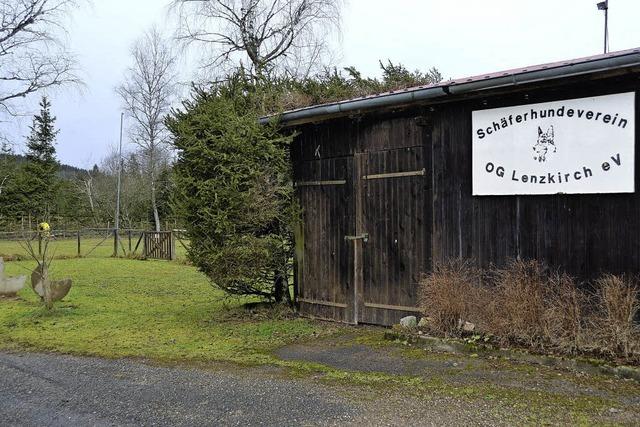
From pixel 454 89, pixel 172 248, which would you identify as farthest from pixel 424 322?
pixel 172 248

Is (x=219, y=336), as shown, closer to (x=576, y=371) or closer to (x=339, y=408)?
(x=339, y=408)

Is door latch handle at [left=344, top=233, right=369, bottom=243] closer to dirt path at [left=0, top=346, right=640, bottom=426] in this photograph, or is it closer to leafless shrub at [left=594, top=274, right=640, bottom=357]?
dirt path at [left=0, top=346, right=640, bottom=426]

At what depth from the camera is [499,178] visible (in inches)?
254

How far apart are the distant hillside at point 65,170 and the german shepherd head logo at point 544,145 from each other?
5293 cm

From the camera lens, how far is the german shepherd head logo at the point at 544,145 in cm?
605

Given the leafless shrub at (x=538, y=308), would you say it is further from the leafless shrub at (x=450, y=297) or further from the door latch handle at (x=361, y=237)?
the door latch handle at (x=361, y=237)

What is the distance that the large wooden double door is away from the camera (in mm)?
7406

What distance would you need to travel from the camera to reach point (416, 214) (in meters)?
7.37

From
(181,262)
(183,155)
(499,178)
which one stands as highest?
(183,155)

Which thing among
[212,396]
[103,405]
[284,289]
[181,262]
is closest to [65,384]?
[103,405]

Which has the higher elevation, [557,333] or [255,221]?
[255,221]

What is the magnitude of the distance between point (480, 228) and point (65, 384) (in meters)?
4.99

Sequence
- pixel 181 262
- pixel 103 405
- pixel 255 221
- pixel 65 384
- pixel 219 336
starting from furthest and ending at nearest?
1. pixel 181 262
2. pixel 255 221
3. pixel 219 336
4. pixel 65 384
5. pixel 103 405

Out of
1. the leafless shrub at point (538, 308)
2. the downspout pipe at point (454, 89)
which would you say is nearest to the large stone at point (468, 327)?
the leafless shrub at point (538, 308)
